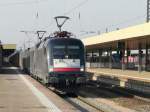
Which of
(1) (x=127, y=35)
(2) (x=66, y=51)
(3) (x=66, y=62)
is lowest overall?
(3) (x=66, y=62)

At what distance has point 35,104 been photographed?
56.6 feet

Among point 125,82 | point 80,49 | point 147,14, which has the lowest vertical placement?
point 125,82

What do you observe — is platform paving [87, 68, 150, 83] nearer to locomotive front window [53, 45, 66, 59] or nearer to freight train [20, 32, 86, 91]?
freight train [20, 32, 86, 91]

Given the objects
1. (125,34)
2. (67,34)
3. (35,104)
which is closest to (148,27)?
(125,34)

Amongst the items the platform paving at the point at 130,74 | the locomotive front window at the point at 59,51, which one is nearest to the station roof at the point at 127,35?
the platform paving at the point at 130,74

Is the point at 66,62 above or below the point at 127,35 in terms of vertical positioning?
below

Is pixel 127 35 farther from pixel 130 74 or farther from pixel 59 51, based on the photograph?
pixel 59 51

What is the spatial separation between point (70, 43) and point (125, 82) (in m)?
10.5

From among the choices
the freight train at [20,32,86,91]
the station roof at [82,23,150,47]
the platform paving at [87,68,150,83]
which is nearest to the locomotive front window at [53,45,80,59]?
the freight train at [20,32,86,91]

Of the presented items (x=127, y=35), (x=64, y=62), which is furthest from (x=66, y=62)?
(x=127, y=35)

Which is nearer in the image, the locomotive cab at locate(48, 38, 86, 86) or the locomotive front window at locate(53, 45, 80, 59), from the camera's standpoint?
the locomotive cab at locate(48, 38, 86, 86)

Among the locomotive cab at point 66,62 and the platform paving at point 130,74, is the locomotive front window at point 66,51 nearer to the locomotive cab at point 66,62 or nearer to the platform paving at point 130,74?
the locomotive cab at point 66,62

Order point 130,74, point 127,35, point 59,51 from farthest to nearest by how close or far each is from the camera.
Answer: point 127,35 → point 130,74 → point 59,51

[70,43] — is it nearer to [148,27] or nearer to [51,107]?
[51,107]
